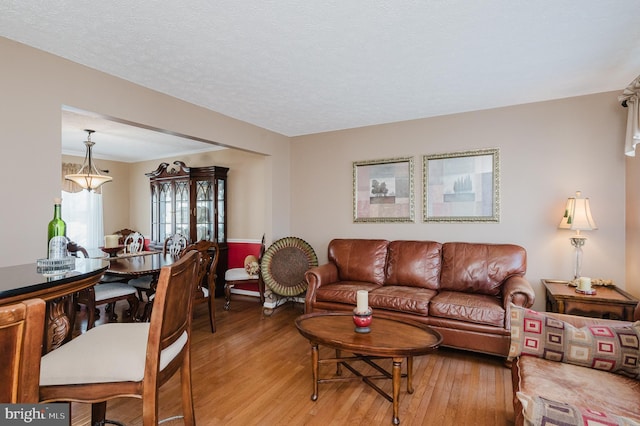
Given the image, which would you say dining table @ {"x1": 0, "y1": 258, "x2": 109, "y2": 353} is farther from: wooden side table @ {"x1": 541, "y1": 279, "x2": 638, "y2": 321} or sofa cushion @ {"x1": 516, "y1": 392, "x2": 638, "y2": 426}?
wooden side table @ {"x1": 541, "y1": 279, "x2": 638, "y2": 321}

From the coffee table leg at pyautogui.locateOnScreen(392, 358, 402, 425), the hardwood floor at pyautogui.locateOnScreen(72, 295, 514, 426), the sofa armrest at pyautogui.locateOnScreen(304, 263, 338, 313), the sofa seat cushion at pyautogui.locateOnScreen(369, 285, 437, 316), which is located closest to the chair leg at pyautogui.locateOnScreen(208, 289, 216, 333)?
the hardwood floor at pyautogui.locateOnScreen(72, 295, 514, 426)

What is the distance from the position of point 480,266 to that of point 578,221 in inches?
37.3

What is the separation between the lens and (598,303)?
2602 mm

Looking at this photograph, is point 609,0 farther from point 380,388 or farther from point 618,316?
point 380,388

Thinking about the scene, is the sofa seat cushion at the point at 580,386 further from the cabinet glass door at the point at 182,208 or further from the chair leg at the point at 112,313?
the cabinet glass door at the point at 182,208

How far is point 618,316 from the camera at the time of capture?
257cm

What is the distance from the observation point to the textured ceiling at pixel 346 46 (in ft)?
6.16

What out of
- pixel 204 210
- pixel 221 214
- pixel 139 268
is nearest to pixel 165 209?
pixel 204 210

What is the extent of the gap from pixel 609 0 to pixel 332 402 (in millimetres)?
2976

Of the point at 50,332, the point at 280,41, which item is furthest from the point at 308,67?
the point at 50,332

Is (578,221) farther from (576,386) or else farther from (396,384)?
(396,384)

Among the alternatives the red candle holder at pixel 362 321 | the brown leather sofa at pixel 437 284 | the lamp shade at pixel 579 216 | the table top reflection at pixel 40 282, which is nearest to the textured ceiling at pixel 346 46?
the lamp shade at pixel 579 216

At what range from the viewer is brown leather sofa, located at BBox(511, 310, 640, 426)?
4.64ft

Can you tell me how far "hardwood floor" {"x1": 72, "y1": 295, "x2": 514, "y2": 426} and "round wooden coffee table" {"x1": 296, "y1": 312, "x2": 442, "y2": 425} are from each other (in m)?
0.12
